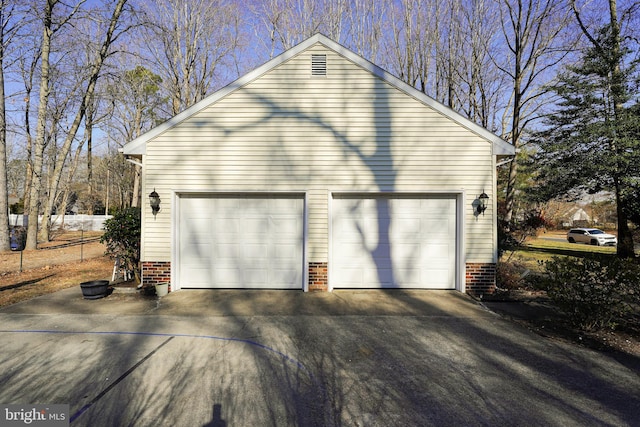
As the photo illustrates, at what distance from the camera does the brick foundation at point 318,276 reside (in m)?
7.43

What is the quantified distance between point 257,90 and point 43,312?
611 centimetres

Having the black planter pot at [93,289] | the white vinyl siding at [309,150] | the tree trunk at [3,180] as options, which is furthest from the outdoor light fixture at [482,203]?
the tree trunk at [3,180]

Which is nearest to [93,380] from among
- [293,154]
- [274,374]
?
[274,374]

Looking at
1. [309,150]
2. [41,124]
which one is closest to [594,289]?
[309,150]

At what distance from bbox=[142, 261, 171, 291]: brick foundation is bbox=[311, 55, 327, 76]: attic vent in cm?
561

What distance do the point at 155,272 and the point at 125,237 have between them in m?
1.19

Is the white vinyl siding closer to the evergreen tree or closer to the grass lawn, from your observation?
the grass lawn

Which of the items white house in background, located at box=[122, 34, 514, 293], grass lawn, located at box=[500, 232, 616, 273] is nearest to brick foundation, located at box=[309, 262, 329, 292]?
white house in background, located at box=[122, 34, 514, 293]

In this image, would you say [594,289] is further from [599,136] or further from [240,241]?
[599,136]

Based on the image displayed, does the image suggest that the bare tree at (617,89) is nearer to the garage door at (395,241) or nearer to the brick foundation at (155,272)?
the garage door at (395,241)

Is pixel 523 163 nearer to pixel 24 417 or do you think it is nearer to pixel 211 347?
pixel 211 347

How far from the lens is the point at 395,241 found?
24.9 ft

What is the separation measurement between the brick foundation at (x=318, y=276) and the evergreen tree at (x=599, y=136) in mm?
12058

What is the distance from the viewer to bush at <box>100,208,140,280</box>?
25.0 feet
